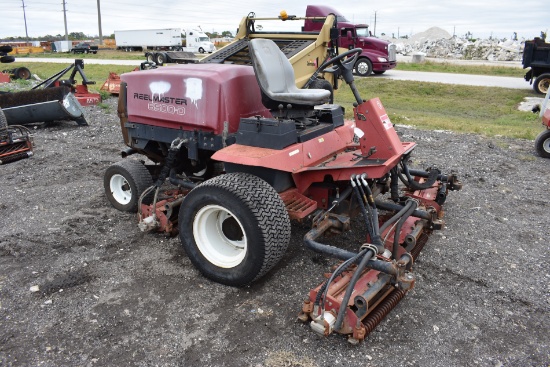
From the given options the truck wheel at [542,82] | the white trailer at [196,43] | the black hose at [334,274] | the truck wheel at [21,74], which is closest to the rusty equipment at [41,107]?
the black hose at [334,274]

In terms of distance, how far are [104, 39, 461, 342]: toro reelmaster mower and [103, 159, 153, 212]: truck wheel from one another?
0.02 meters

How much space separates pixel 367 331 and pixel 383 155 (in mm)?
1370

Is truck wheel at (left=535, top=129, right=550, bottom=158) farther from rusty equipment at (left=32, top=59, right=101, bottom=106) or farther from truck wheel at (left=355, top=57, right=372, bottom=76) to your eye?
truck wheel at (left=355, top=57, right=372, bottom=76)

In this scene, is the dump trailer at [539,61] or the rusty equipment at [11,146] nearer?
the rusty equipment at [11,146]

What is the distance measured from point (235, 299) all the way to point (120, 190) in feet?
6.81

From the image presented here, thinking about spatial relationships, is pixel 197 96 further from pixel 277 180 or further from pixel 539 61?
pixel 539 61

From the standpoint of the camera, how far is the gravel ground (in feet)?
8.82

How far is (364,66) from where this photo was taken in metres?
17.0

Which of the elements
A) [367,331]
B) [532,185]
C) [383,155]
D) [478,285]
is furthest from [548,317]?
[532,185]

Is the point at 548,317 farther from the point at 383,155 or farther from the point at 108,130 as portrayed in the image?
the point at 108,130

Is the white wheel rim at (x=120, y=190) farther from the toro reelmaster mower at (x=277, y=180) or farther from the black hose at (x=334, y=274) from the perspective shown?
the black hose at (x=334, y=274)

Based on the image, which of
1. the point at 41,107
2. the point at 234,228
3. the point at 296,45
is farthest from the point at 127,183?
the point at 296,45

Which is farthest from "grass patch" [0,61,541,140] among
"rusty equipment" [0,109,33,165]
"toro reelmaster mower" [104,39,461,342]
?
"rusty equipment" [0,109,33,165]

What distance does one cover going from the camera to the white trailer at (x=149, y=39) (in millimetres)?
37750
